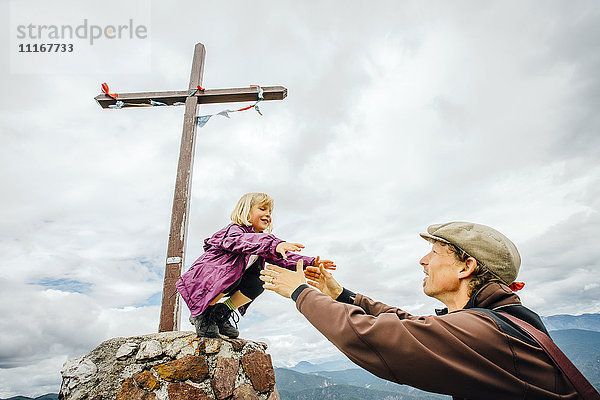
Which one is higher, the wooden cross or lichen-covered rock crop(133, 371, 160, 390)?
the wooden cross

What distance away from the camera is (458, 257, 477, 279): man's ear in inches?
91.3

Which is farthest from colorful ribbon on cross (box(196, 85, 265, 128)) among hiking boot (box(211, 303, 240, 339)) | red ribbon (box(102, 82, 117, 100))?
hiking boot (box(211, 303, 240, 339))

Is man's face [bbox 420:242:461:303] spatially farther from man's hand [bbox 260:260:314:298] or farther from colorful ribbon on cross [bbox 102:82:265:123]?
colorful ribbon on cross [bbox 102:82:265:123]

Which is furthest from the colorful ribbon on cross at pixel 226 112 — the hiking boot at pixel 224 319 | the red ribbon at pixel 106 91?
the hiking boot at pixel 224 319

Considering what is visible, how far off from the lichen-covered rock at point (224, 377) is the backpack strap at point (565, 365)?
295cm

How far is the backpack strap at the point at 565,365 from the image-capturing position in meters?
1.58

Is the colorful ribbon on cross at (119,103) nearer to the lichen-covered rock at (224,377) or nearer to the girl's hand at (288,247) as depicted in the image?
the girl's hand at (288,247)

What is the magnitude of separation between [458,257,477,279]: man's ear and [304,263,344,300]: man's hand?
131 cm

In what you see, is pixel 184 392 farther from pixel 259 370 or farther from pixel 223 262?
pixel 223 262

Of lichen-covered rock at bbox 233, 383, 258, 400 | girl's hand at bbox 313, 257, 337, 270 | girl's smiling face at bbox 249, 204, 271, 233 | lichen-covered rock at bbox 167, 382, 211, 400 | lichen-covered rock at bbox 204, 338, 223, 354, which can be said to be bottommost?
lichen-covered rock at bbox 233, 383, 258, 400

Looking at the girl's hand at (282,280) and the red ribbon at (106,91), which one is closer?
the girl's hand at (282,280)

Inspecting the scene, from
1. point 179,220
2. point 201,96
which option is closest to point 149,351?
point 179,220

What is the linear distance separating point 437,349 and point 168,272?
11.6 ft

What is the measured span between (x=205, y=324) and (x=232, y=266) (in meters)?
0.74
